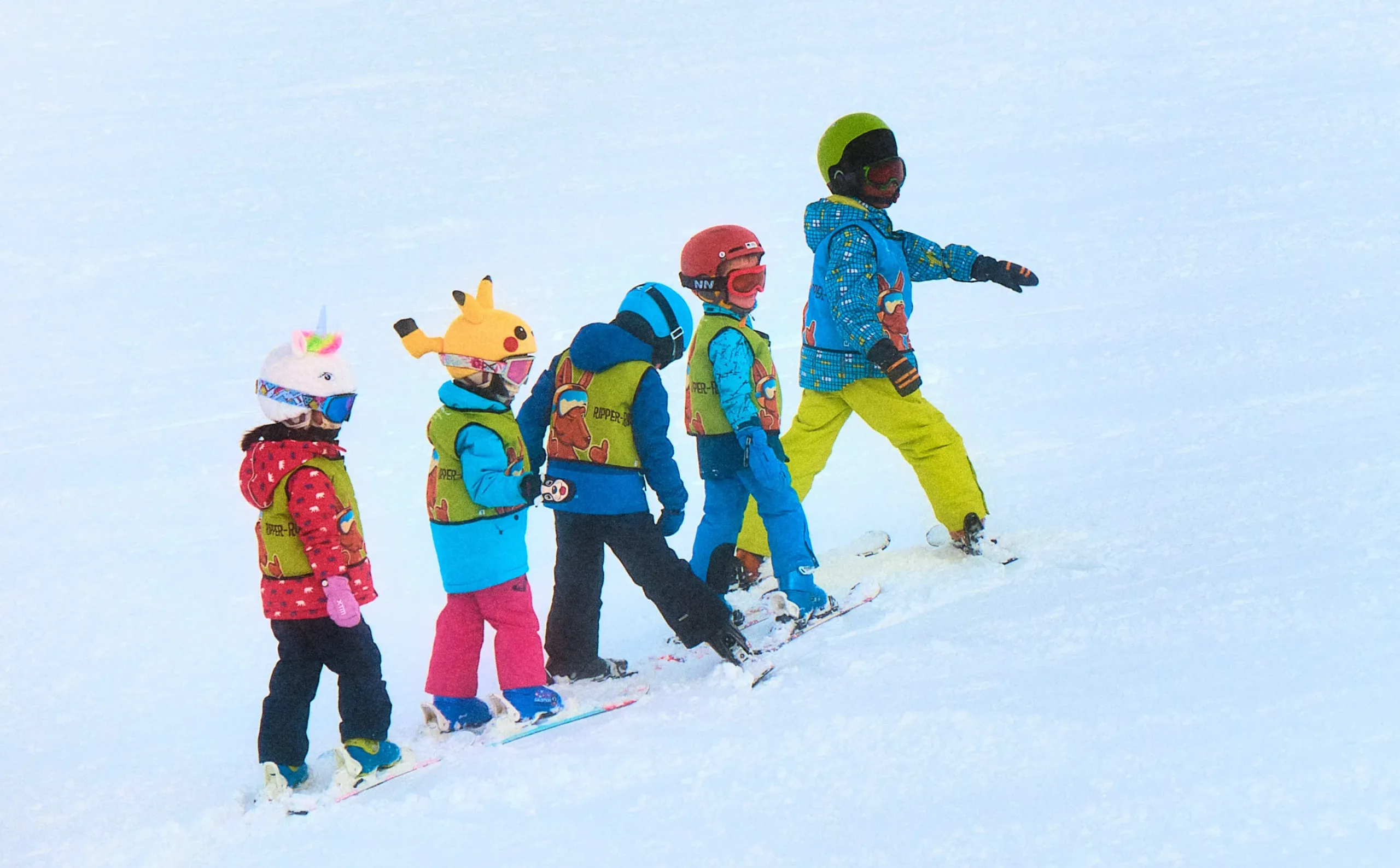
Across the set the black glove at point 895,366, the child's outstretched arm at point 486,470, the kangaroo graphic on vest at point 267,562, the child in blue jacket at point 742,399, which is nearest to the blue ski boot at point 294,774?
the kangaroo graphic on vest at point 267,562

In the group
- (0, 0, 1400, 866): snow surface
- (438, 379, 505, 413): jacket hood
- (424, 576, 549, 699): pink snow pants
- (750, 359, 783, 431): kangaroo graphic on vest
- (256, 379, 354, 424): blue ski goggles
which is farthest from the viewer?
(750, 359, 783, 431): kangaroo graphic on vest

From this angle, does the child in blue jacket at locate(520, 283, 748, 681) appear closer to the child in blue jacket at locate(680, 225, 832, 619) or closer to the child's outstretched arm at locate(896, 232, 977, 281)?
the child in blue jacket at locate(680, 225, 832, 619)

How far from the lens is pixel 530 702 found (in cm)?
505

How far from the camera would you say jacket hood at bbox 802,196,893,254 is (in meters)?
5.86

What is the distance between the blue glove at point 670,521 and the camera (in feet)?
17.2

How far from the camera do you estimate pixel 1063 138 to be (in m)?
13.0

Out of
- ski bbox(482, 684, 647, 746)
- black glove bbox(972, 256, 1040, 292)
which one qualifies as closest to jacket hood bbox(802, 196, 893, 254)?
black glove bbox(972, 256, 1040, 292)

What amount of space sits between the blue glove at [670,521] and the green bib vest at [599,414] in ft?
0.70

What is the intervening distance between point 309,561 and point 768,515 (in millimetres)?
1799

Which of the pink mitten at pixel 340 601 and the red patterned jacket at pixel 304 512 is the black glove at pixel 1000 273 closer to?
the red patterned jacket at pixel 304 512

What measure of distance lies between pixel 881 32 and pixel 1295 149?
4714 millimetres

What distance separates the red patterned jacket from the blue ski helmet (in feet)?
3.86

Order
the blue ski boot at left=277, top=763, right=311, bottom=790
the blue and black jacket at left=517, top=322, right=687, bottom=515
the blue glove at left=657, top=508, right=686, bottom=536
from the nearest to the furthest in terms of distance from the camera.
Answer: the blue ski boot at left=277, top=763, right=311, bottom=790 < the blue and black jacket at left=517, top=322, right=687, bottom=515 < the blue glove at left=657, top=508, right=686, bottom=536

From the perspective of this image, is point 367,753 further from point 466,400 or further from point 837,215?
point 837,215
